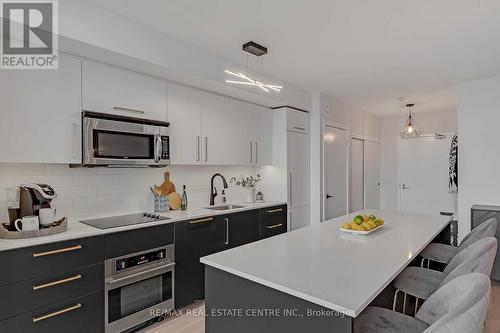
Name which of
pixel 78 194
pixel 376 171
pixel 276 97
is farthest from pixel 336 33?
pixel 376 171

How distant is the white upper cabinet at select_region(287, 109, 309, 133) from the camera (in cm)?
395

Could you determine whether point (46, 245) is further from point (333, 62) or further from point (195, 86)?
point (333, 62)

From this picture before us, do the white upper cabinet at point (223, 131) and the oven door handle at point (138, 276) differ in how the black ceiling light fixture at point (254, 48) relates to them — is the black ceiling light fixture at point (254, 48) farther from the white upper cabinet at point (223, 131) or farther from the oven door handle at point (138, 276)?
the oven door handle at point (138, 276)

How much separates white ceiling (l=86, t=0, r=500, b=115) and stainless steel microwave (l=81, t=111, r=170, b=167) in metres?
0.80

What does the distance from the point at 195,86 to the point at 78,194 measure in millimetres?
1491

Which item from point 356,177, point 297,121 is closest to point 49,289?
point 297,121

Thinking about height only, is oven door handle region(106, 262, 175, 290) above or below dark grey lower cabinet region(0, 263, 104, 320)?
below

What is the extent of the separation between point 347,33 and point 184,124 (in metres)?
1.71

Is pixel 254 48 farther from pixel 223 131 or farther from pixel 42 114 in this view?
pixel 42 114

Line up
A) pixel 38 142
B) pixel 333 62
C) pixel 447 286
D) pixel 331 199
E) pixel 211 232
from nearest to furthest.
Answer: pixel 447 286
pixel 38 142
pixel 211 232
pixel 333 62
pixel 331 199

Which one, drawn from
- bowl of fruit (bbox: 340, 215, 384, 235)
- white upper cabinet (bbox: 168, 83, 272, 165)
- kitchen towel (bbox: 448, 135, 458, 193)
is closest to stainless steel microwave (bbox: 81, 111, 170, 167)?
white upper cabinet (bbox: 168, 83, 272, 165)

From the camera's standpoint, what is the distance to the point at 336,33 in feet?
7.91

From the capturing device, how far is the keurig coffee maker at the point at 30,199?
1.97m

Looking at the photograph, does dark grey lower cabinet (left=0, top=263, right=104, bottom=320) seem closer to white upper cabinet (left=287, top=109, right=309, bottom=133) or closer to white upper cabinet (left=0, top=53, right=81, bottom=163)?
white upper cabinet (left=0, top=53, right=81, bottom=163)
